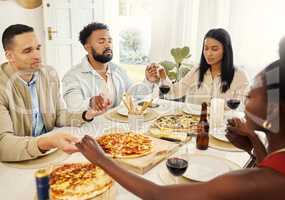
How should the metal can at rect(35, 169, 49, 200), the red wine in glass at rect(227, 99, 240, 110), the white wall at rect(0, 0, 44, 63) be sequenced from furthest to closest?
the white wall at rect(0, 0, 44, 63)
the red wine in glass at rect(227, 99, 240, 110)
the metal can at rect(35, 169, 49, 200)

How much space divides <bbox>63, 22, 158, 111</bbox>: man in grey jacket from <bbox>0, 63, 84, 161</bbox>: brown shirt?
0.41m

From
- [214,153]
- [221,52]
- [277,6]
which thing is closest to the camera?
[214,153]

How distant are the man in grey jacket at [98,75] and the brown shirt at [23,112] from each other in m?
0.41

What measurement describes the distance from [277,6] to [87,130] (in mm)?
2720

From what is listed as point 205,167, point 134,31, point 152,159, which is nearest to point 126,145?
point 152,159

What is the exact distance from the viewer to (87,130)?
5.54ft

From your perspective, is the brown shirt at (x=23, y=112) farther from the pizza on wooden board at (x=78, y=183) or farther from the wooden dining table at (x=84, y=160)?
the pizza on wooden board at (x=78, y=183)

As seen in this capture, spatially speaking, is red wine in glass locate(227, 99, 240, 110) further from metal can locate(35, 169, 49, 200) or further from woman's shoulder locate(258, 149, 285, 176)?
metal can locate(35, 169, 49, 200)

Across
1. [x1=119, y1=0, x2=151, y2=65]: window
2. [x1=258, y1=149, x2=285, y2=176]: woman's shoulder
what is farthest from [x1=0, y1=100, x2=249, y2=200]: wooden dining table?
[x1=119, y1=0, x2=151, y2=65]: window

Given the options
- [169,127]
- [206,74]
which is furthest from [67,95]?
[206,74]

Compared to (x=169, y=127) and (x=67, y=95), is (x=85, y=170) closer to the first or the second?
(x=169, y=127)

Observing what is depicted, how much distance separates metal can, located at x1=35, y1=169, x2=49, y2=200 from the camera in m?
0.90

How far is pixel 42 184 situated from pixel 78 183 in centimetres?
14

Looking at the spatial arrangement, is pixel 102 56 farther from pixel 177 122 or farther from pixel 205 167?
pixel 205 167
